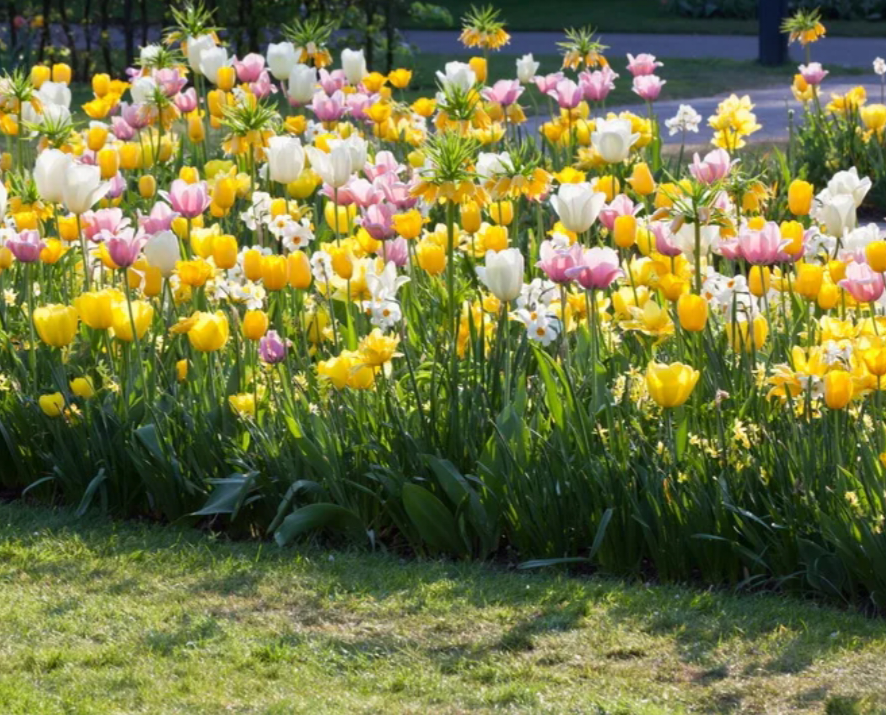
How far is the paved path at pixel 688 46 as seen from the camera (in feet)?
59.6

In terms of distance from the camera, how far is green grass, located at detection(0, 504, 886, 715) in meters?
3.36

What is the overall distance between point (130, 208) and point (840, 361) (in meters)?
4.18

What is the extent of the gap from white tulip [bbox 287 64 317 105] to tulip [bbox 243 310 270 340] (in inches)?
116

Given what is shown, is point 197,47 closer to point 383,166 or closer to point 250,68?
point 250,68

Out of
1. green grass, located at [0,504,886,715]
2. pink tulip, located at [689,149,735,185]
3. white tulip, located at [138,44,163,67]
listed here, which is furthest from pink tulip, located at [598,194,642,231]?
white tulip, located at [138,44,163,67]

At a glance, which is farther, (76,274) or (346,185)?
(76,274)

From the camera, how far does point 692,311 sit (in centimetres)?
390

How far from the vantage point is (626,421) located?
162 inches

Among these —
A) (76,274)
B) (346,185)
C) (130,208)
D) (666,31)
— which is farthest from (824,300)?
(666,31)

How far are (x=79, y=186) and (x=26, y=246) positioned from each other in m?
0.23

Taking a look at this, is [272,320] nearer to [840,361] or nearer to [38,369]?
[38,369]

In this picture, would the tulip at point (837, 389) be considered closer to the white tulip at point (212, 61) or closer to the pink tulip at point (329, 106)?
the pink tulip at point (329, 106)

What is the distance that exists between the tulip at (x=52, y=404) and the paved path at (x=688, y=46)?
13.6 metres

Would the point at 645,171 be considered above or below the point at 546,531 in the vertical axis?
above
